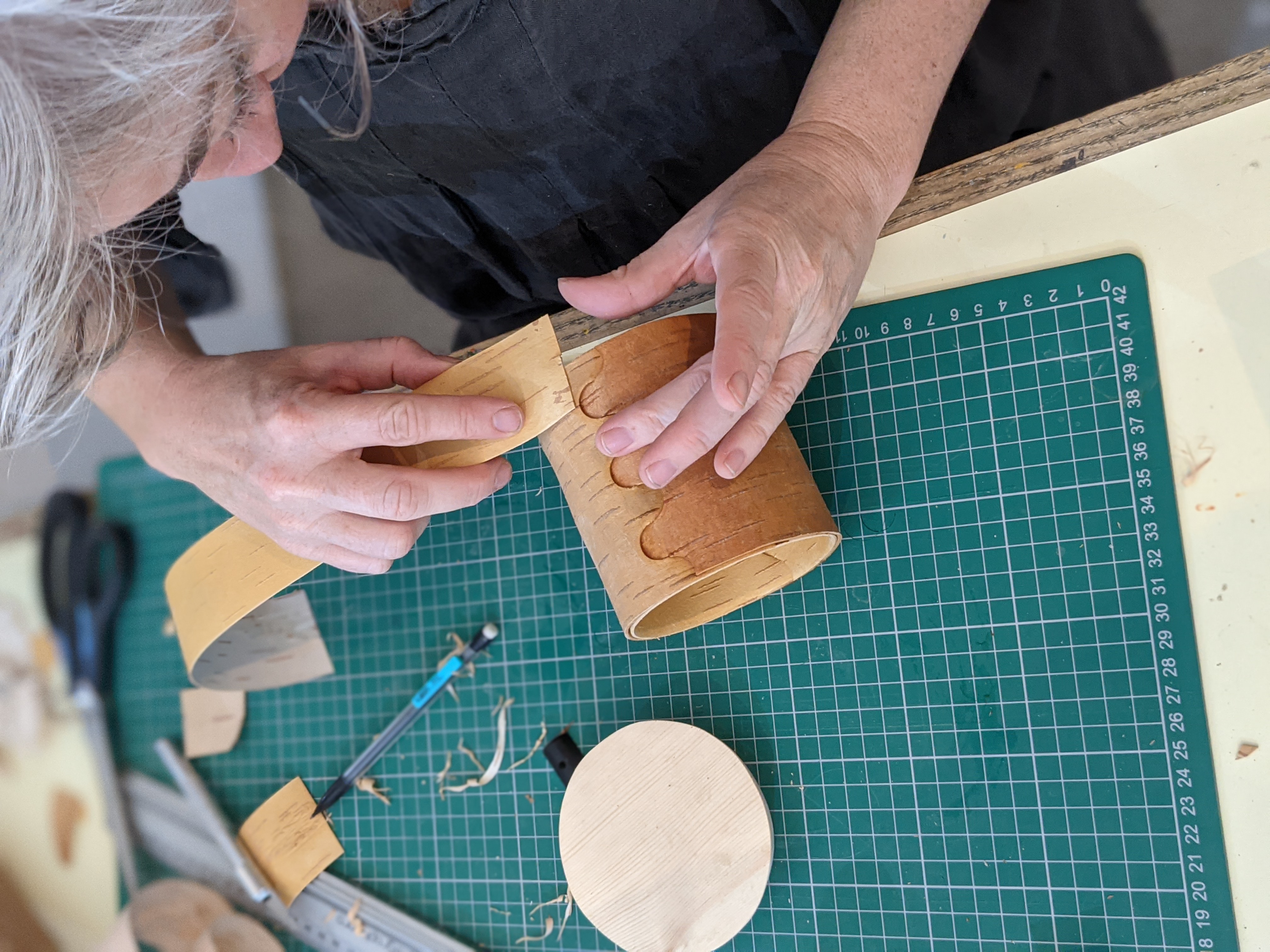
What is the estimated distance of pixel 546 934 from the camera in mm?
983

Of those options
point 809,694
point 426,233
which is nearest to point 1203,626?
point 809,694

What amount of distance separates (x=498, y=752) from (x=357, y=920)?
1.02 ft

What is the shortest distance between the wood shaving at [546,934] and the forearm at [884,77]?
0.89 metres

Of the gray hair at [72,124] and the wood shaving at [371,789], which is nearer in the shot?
the gray hair at [72,124]

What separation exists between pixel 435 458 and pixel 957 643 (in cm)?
55

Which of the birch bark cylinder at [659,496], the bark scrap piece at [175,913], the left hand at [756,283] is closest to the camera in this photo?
the left hand at [756,283]

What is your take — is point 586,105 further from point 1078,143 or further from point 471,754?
point 471,754

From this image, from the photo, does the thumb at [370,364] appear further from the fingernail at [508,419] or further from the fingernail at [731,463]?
the fingernail at [731,463]

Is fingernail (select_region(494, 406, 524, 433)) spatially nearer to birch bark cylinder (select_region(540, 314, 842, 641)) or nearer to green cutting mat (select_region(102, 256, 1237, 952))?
birch bark cylinder (select_region(540, 314, 842, 641))

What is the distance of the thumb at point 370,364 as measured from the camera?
0.82 meters

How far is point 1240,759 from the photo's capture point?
718 mm

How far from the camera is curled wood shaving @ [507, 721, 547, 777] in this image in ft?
3.30

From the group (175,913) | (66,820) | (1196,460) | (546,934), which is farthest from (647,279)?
(66,820)

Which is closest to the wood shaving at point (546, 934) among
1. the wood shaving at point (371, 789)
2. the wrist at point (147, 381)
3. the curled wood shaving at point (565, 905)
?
the curled wood shaving at point (565, 905)
